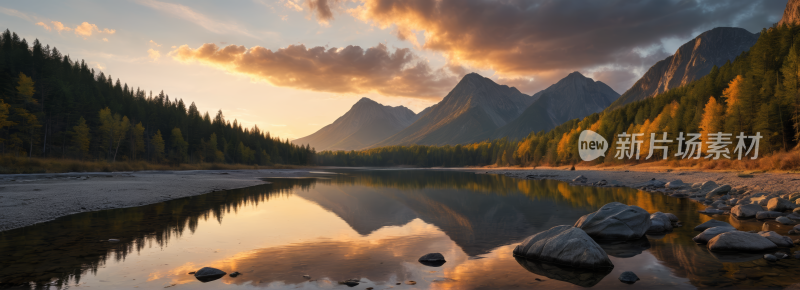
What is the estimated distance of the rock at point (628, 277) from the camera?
8.87 m

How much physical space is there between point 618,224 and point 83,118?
9512cm

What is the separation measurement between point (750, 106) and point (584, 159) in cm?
4941

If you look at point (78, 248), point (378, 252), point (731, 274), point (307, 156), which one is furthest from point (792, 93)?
point (307, 156)

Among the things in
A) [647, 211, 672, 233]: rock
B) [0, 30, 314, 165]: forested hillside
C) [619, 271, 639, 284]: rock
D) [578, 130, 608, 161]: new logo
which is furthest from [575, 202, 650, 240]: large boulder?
[578, 130, 608, 161]: new logo

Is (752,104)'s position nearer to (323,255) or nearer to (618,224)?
(618,224)

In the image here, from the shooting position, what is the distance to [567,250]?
34.6ft

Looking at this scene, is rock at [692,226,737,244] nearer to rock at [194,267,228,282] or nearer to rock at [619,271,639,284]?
rock at [619,271,639,284]

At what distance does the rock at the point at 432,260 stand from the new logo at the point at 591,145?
101 m

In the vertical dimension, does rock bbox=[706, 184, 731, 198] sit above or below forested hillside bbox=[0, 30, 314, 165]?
below

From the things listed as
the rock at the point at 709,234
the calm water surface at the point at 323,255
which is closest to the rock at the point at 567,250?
the calm water surface at the point at 323,255

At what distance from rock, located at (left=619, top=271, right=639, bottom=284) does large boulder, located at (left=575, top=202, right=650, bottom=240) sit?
5719 mm

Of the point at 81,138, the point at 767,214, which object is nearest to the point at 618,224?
the point at 767,214

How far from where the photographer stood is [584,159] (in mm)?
99312

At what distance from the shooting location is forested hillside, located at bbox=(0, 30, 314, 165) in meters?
60.5
